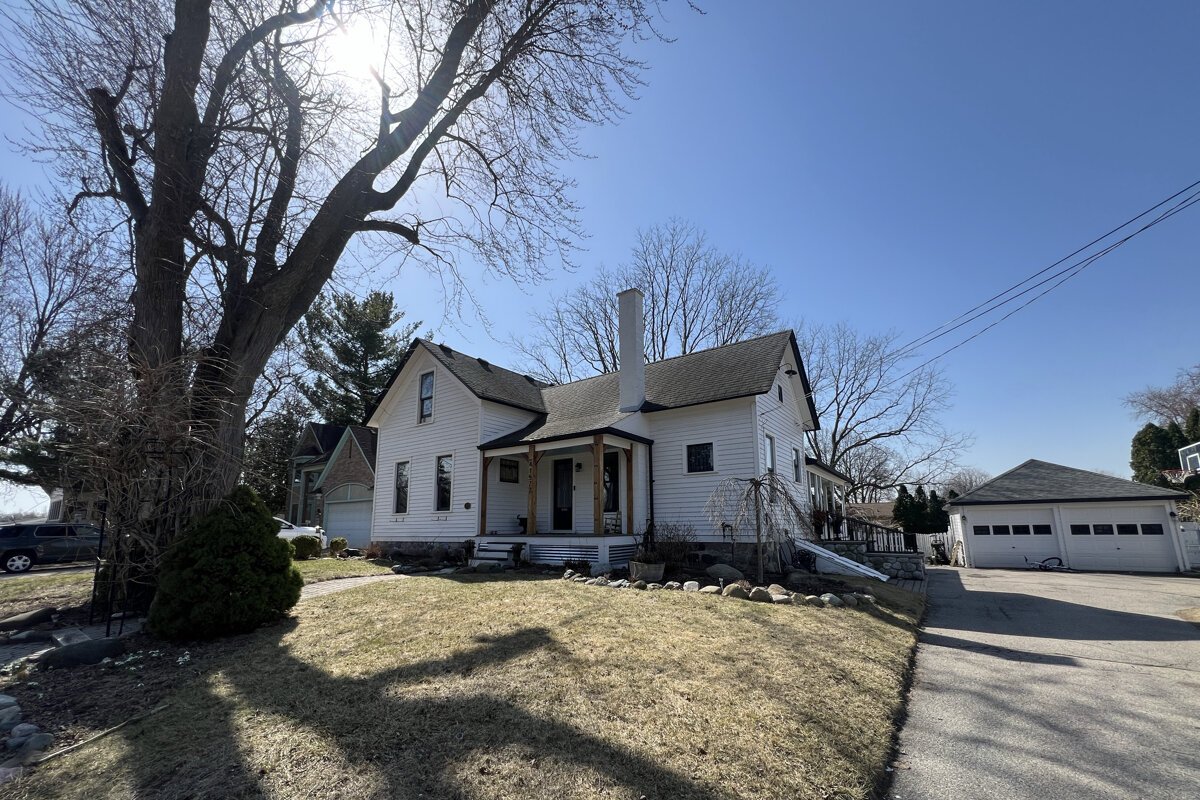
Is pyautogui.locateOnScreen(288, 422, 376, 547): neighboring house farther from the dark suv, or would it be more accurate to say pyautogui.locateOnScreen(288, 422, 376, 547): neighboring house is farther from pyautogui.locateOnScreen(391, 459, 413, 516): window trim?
the dark suv

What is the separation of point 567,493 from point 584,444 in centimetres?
263

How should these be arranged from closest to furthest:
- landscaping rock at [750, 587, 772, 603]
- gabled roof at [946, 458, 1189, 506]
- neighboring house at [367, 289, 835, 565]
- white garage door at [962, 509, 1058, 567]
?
landscaping rock at [750, 587, 772, 603] < neighboring house at [367, 289, 835, 565] < gabled roof at [946, 458, 1189, 506] < white garage door at [962, 509, 1058, 567]

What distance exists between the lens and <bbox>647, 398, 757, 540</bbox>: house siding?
13.2 metres

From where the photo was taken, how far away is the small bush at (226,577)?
240 inches

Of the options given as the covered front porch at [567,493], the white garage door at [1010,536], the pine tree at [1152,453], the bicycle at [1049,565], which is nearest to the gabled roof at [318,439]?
the covered front porch at [567,493]

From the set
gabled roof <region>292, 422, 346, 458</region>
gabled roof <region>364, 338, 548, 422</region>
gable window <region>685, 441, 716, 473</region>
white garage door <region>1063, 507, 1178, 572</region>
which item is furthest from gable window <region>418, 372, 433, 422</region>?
white garage door <region>1063, 507, 1178, 572</region>

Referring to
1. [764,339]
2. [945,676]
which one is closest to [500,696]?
[945,676]

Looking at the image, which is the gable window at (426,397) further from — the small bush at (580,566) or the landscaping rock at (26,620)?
the landscaping rock at (26,620)

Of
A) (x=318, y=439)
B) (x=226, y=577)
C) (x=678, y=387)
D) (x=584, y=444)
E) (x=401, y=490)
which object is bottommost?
(x=226, y=577)

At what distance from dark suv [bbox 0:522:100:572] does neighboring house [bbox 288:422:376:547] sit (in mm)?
7917

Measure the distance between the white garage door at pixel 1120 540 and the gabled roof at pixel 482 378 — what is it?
1888 cm

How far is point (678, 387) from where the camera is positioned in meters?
15.2

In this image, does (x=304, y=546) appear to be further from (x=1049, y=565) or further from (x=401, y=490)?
(x=1049, y=565)

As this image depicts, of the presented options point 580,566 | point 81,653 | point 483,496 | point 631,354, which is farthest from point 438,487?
point 81,653
